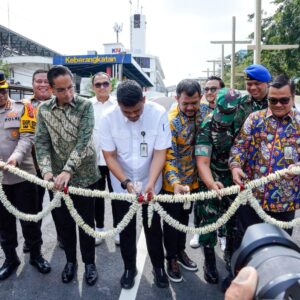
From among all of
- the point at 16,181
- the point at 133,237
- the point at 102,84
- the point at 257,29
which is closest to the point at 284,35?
the point at 257,29

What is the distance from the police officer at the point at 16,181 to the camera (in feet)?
10.0

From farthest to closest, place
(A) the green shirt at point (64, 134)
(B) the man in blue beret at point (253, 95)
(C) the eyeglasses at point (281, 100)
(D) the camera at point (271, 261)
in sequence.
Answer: (A) the green shirt at point (64, 134) → (B) the man in blue beret at point (253, 95) → (C) the eyeglasses at point (281, 100) → (D) the camera at point (271, 261)

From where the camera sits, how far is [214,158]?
2.91 meters

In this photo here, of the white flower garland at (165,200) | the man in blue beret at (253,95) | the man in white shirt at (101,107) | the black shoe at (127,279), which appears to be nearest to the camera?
the white flower garland at (165,200)

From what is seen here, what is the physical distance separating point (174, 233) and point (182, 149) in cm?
79

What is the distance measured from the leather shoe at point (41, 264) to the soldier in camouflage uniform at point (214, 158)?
1545mm

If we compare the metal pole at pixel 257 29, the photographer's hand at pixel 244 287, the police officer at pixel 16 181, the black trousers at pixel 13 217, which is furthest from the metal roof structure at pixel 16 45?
the photographer's hand at pixel 244 287

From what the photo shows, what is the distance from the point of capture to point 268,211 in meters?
2.53

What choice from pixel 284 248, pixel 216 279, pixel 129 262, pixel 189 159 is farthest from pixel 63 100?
pixel 284 248

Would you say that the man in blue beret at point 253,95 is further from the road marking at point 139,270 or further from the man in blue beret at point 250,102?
the road marking at point 139,270

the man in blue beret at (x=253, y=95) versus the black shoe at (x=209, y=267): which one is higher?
the man in blue beret at (x=253, y=95)

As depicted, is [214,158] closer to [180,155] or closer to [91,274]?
[180,155]

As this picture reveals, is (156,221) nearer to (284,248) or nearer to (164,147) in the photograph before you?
(164,147)

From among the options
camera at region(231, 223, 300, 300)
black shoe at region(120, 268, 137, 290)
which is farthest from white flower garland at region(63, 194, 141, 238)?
camera at region(231, 223, 300, 300)
